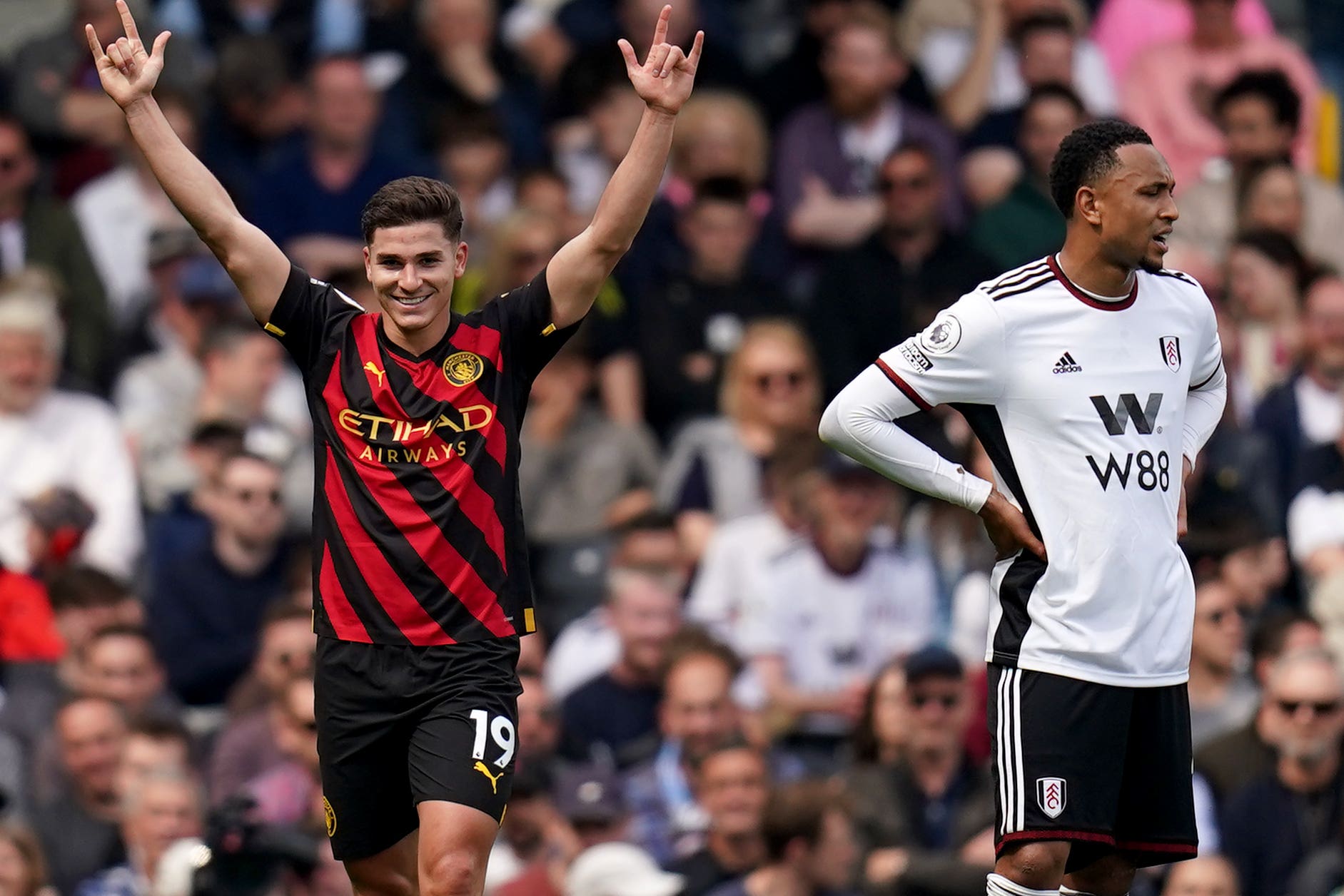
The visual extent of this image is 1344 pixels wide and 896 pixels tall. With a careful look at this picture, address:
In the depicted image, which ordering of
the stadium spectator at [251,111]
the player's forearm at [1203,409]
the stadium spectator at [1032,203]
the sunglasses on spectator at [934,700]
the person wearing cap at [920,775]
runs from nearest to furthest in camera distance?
the player's forearm at [1203,409]
the person wearing cap at [920,775]
the sunglasses on spectator at [934,700]
the stadium spectator at [1032,203]
the stadium spectator at [251,111]

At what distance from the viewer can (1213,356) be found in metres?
7.71

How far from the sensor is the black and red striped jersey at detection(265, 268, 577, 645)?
7.23m

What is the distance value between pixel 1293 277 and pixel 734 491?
3.58 meters

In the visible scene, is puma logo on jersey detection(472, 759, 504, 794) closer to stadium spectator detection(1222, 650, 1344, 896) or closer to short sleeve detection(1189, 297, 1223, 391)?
short sleeve detection(1189, 297, 1223, 391)

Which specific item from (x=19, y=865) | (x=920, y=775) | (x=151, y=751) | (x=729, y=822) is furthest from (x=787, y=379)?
(x=19, y=865)

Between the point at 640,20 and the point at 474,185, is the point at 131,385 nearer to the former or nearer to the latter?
the point at 474,185

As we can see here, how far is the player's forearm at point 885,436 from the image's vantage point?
24.5 feet

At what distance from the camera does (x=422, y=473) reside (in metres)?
7.25

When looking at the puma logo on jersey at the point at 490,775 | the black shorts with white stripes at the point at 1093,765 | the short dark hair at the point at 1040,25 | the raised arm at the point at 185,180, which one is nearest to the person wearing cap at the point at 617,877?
the black shorts with white stripes at the point at 1093,765

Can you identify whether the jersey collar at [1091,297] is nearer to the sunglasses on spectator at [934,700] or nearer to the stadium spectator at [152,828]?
the sunglasses on spectator at [934,700]

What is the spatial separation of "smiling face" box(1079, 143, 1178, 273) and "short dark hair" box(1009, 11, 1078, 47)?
8398mm

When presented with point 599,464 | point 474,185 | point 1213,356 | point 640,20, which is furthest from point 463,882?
point 640,20

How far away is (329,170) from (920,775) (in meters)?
5.76

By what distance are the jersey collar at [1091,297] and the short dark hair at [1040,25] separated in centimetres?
832
